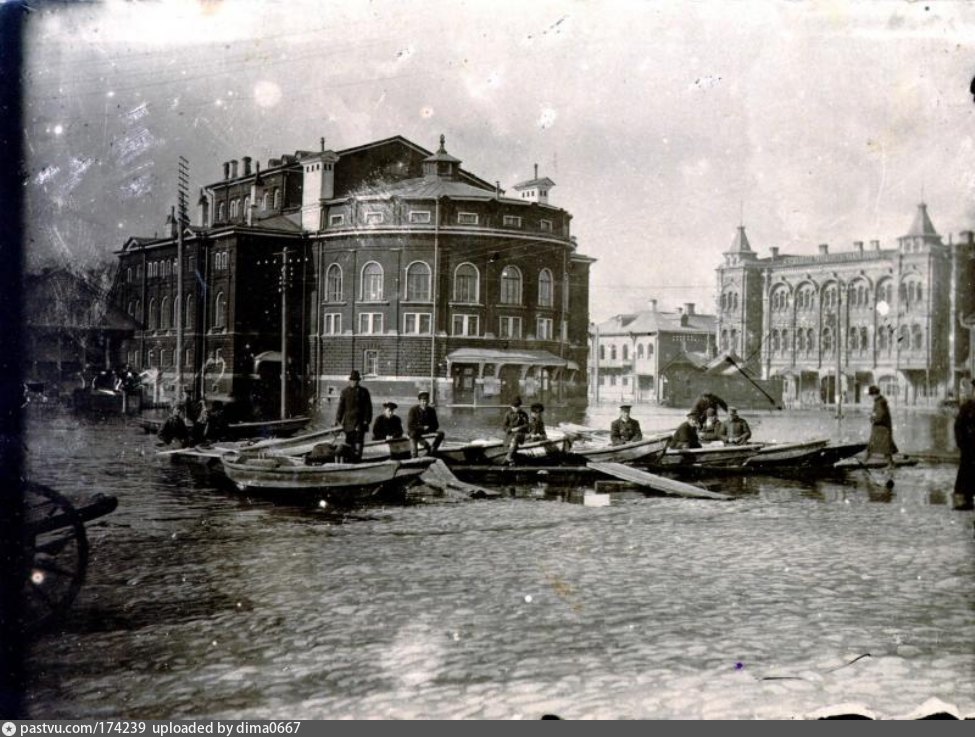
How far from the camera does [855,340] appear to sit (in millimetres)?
9031

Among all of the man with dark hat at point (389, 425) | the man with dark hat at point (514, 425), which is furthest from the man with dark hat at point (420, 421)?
the man with dark hat at point (514, 425)

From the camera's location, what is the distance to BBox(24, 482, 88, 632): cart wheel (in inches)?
171

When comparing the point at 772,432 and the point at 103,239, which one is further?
the point at 772,432

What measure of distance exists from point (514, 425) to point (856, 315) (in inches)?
158

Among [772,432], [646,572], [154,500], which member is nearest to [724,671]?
[646,572]

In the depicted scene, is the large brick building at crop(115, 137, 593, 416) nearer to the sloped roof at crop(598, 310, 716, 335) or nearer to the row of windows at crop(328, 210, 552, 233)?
the row of windows at crop(328, 210, 552, 233)

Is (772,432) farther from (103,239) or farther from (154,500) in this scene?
(103,239)

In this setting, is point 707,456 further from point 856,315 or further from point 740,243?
point 740,243

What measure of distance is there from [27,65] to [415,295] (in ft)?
13.2

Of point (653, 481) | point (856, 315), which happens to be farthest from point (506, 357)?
point (856, 315)

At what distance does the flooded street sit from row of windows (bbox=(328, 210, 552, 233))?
262 cm

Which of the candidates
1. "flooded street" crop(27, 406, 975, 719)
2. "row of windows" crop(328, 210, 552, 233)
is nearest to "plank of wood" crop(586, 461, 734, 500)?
"flooded street" crop(27, 406, 975, 719)

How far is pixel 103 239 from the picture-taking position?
560cm

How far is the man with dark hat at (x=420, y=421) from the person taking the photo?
8781mm
